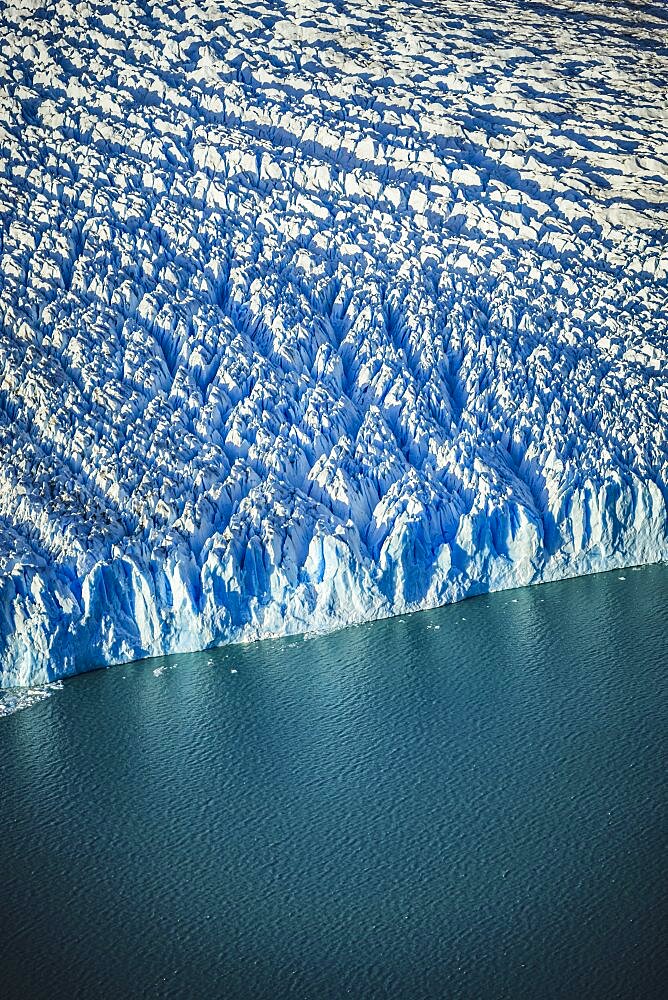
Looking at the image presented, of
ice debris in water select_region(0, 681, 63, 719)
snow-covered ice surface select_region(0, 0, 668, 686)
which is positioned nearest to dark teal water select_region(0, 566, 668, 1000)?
ice debris in water select_region(0, 681, 63, 719)

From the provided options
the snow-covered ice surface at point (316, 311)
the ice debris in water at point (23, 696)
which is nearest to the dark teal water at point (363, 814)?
the ice debris in water at point (23, 696)

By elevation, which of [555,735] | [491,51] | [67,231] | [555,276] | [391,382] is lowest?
[555,735]

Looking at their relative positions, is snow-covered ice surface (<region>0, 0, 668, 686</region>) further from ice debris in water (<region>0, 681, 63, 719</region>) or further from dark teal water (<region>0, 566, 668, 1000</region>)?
dark teal water (<region>0, 566, 668, 1000</region>)

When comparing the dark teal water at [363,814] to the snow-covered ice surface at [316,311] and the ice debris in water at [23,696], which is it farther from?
the snow-covered ice surface at [316,311]

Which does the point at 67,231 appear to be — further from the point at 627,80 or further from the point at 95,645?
the point at 627,80

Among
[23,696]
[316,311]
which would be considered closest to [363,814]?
[23,696]

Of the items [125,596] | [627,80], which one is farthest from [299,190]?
[125,596]
